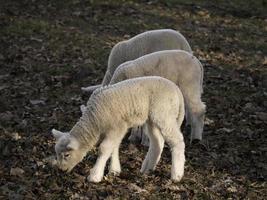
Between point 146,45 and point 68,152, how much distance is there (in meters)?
3.55

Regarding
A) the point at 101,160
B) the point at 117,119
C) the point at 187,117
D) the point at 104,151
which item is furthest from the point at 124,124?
the point at 187,117

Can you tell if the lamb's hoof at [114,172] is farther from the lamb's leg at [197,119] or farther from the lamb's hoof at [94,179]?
the lamb's leg at [197,119]

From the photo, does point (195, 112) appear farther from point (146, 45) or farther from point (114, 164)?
point (146, 45)

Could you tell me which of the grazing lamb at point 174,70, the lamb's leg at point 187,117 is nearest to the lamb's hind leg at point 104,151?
the grazing lamb at point 174,70

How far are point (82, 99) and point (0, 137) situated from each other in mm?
2530

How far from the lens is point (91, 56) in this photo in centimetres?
1341

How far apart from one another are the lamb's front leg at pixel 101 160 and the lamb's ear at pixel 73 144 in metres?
0.29

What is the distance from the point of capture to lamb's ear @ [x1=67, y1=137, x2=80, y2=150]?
6384 millimetres

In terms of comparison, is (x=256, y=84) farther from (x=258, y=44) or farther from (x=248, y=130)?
(x=258, y=44)

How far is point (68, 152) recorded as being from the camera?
6.45 metres

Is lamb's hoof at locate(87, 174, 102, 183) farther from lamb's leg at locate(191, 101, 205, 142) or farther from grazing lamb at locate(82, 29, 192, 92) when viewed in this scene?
grazing lamb at locate(82, 29, 192, 92)

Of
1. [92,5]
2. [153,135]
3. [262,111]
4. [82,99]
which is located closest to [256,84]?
[262,111]

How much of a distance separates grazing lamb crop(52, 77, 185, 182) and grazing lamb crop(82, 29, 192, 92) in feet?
8.53

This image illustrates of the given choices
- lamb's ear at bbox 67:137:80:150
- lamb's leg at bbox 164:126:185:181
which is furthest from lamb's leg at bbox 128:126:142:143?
lamb's ear at bbox 67:137:80:150
